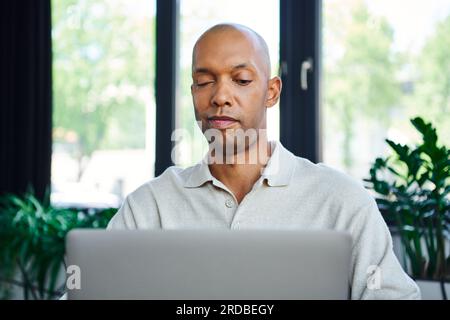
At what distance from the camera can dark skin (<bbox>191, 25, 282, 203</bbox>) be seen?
Answer: 1317 mm

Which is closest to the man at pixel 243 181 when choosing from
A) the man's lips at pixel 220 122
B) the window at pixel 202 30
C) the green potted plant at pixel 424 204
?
the man's lips at pixel 220 122

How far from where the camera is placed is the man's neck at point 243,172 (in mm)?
1386

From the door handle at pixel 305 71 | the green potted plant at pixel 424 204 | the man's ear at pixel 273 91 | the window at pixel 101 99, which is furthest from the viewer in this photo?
the window at pixel 101 99

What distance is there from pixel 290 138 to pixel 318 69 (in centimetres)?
41

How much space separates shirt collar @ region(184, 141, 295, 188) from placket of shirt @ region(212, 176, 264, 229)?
18mm

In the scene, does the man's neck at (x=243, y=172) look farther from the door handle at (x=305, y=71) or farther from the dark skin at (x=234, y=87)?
the door handle at (x=305, y=71)

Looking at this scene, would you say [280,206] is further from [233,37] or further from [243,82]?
[233,37]

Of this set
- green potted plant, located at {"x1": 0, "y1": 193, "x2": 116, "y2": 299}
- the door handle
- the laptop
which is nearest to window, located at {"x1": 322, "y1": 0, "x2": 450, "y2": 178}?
the door handle

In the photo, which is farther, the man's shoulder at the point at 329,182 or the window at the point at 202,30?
the window at the point at 202,30

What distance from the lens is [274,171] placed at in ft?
4.51

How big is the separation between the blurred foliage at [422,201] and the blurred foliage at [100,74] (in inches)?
64.9

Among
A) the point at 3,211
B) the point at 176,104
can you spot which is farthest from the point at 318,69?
the point at 3,211

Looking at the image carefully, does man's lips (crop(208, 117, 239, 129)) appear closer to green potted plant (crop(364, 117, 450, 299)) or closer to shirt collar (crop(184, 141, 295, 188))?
shirt collar (crop(184, 141, 295, 188))

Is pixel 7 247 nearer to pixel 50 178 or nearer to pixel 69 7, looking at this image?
pixel 50 178
